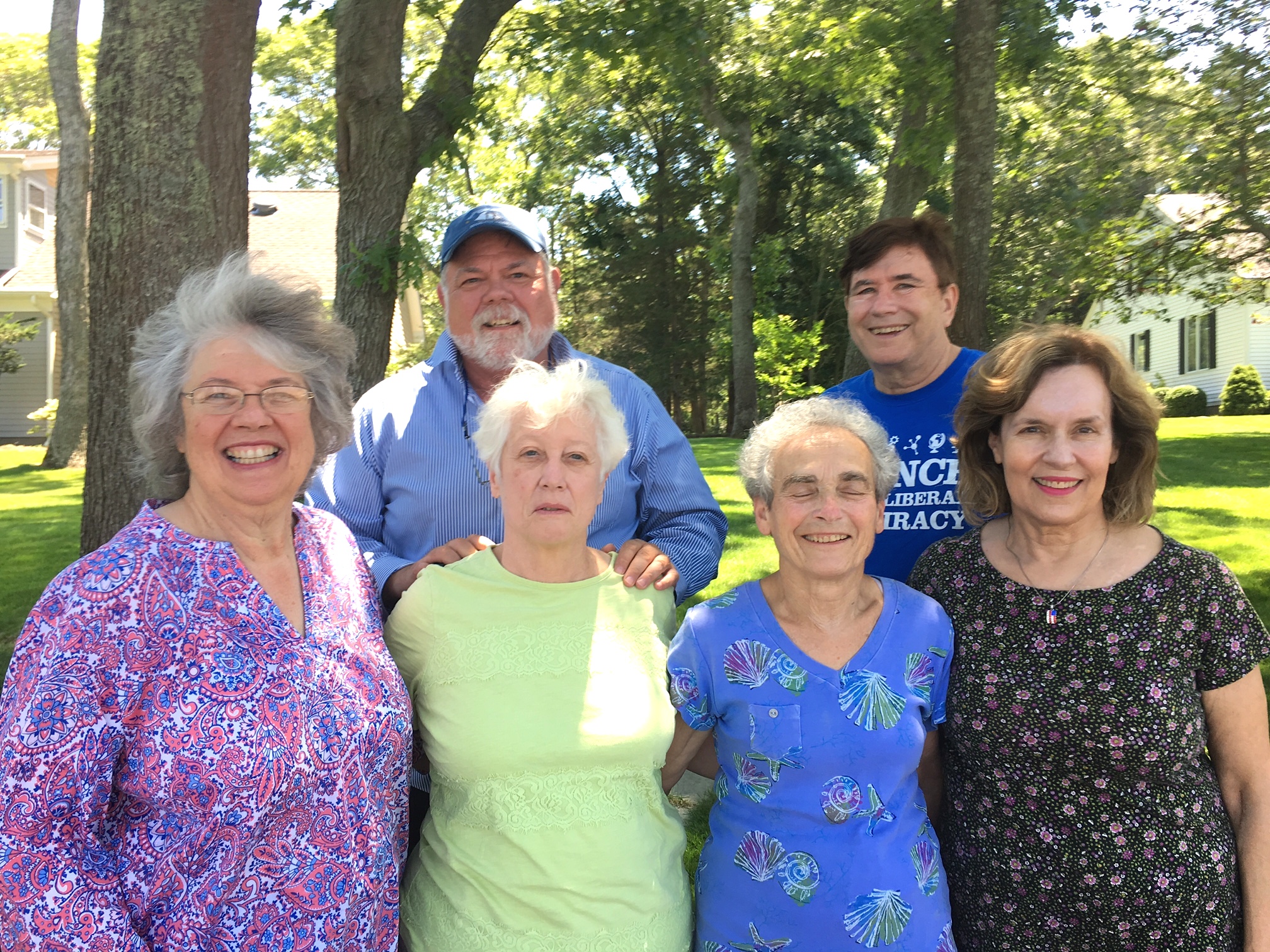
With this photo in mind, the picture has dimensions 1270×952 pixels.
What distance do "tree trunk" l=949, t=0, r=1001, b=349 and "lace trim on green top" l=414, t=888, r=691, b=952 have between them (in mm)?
4634

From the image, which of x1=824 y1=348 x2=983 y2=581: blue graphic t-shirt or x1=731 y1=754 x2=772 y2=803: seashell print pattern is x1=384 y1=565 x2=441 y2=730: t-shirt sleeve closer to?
x1=731 y1=754 x2=772 y2=803: seashell print pattern

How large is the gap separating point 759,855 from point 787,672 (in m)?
0.43


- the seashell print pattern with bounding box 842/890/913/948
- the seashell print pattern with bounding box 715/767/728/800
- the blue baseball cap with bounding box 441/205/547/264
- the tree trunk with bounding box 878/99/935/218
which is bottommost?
the seashell print pattern with bounding box 842/890/913/948

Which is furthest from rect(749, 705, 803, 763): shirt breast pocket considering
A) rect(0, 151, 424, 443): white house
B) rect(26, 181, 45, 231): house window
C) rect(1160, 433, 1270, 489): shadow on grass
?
rect(26, 181, 45, 231): house window

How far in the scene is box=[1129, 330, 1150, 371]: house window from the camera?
1296 inches

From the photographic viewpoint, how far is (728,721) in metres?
2.45

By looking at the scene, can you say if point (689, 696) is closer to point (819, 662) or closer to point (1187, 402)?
point (819, 662)

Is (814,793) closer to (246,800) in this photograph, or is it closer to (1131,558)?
(1131,558)

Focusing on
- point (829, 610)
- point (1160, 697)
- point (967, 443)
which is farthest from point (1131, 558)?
point (829, 610)

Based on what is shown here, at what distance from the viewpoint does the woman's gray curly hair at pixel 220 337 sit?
2.21 metres

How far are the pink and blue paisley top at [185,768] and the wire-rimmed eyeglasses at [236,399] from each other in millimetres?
280

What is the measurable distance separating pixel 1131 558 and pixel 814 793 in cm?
99

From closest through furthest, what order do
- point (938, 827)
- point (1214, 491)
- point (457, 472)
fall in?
point (938, 827) → point (457, 472) → point (1214, 491)

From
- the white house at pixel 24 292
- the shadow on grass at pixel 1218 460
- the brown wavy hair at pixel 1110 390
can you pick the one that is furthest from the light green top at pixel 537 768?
the white house at pixel 24 292
